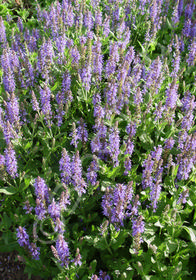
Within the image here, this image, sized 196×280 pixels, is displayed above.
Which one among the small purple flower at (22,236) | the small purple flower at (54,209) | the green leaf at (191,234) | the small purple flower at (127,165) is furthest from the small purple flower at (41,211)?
the green leaf at (191,234)

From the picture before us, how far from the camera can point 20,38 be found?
20.4 ft

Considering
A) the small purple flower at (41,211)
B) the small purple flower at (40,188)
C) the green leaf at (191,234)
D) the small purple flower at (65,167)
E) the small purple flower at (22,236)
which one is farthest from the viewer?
the green leaf at (191,234)

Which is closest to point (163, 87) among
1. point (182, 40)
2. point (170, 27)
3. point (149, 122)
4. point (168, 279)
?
point (149, 122)

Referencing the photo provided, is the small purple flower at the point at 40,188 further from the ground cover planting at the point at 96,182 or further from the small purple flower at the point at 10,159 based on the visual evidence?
the small purple flower at the point at 10,159

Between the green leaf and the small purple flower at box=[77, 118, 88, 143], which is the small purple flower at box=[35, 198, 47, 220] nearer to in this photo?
the small purple flower at box=[77, 118, 88, 143]

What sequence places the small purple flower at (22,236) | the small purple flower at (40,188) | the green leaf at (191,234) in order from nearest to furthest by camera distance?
1. the small purple flower at (22,236)
2. the small purple flower at (40,188)
3. the green leaf at (191,234)

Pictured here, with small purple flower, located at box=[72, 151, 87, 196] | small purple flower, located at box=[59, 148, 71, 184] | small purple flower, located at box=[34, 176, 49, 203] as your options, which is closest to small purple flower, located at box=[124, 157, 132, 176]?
small purple flower, located at box=[72, 151, 87, 196]

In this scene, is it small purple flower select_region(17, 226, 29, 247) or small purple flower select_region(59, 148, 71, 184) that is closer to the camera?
small purple flower select_region(17, 226, 29, 247)

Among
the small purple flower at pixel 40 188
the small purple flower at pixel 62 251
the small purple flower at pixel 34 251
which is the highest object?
the small purple flower at pixel 40 188

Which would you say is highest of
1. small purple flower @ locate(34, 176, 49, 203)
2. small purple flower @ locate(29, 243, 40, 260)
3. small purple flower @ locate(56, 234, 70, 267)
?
small purple flower @ locate(34, 176, 49, 203)

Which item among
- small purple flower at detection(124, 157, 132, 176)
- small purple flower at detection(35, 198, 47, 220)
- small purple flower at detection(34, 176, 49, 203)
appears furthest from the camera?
small purple flower at detection(124, 157, 132, 176)

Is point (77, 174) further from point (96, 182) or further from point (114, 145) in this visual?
point (114, 145)

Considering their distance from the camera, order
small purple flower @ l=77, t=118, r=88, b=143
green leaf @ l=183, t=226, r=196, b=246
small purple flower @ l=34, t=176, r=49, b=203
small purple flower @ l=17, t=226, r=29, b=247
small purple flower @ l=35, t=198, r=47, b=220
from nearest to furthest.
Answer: small purple flower @ l=17, t=226, r=29, b=247
small purple flower @ l=34, t=176, r=49, b=203
small purple flower @ l=35, t=198, r=47, b=220
green leaf @ l=183, t=226, r=196, b=246
small purple flower @ l=77, t=118, r=88, b=143

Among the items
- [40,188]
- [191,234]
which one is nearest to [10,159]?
[40,188]
